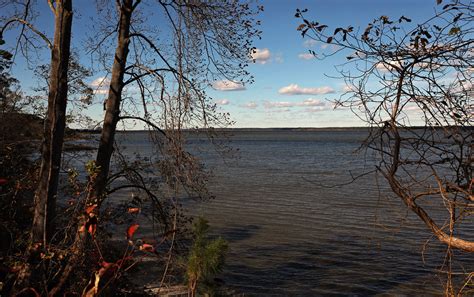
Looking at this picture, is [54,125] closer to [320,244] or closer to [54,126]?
[54,126]

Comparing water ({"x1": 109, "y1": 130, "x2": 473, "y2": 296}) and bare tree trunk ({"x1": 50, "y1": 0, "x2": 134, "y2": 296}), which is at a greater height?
bare tree trunk ({"x1": 50, "y1": 0, "x2": 134, "y2": 296})

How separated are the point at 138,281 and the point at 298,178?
73.5 feet

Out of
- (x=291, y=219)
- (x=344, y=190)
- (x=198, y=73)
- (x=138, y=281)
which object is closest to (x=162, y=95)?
(x=198, y=73)

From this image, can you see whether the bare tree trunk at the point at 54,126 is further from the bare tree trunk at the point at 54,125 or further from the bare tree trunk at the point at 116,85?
the bare tree trunk at the point at 116,85

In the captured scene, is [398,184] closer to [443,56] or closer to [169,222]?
[443,56]

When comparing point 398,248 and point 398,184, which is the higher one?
point 398,184

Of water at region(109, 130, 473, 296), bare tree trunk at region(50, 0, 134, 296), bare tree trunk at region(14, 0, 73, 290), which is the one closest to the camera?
bare tree trunk at region(14, 0, 73, 290)

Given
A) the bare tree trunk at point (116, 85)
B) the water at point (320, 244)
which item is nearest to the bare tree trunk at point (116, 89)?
the bare tree trunk at point (116, 85)

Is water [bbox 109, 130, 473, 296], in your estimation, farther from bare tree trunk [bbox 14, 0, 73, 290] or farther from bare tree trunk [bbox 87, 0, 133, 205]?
bare tree trunk [bbox 14, 0, 73, 290]

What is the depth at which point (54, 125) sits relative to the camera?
611cm

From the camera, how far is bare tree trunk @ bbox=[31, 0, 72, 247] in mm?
5968

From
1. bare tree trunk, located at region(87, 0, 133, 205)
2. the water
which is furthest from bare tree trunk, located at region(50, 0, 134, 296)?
the water

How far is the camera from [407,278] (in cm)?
1106

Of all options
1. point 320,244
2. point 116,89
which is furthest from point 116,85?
point 320,244
